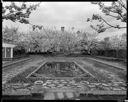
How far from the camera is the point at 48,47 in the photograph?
13.7 feet

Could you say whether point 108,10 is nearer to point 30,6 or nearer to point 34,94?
point 30,6

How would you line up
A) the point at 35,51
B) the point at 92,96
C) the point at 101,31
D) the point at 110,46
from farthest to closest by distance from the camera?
1. the point at 110,46
2. the point at 35,51
3. the point at 101,31
4. the point at 92,96

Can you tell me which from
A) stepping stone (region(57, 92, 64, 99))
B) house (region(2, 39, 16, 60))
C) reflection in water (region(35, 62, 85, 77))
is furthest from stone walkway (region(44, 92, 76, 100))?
reflection in water (region(35, 62, 85, 77))

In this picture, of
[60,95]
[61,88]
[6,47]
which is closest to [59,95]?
[60,95]

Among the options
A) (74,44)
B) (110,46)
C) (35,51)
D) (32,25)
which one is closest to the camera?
(32,25)

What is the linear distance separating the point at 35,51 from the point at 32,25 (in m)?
1.70

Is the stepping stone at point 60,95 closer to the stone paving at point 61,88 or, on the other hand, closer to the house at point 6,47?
the stone paving at point 61,88

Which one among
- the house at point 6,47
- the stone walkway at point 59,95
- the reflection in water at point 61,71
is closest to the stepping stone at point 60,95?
the stone walkway at point 59,95

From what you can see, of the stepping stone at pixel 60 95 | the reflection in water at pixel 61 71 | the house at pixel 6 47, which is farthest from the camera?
the reflection in water at pixel 61 71

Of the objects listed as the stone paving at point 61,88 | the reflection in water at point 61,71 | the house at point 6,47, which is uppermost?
the house at point 6,47

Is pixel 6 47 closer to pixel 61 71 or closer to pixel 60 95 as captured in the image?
pixel 60 95

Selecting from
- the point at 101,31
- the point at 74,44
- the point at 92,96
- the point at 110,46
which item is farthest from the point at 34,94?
the point at 110,46

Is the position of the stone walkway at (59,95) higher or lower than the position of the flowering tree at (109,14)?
lower

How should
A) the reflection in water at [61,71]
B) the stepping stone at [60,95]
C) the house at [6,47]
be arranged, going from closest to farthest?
the stepping stone at [60,95] < the house at [6,47] < the reflection in water at [61,71]
